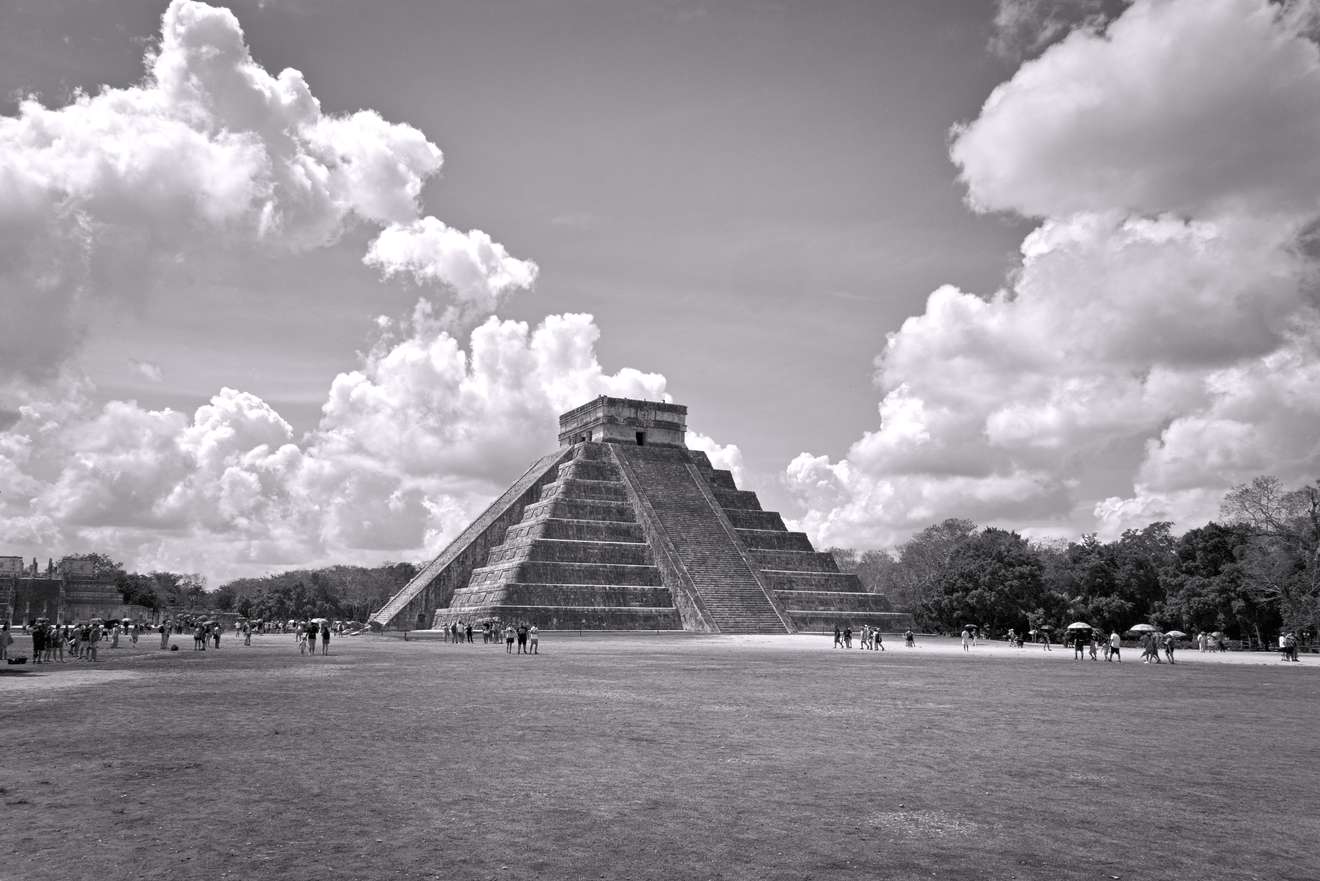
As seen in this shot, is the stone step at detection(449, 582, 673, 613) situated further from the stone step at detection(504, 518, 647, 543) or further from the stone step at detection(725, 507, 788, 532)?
the stone step at detection(725, 507, 788, 532)

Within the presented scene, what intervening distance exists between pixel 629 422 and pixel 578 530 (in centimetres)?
1203

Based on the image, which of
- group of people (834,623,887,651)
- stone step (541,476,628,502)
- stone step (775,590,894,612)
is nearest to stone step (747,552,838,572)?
stone step (775,590,894,612)

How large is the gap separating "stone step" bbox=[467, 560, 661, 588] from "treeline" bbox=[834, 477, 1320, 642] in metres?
19.5

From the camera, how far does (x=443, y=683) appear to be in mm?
17016

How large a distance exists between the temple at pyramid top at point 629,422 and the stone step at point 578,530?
8.69 m

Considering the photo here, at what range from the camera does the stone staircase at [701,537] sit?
44094 mm

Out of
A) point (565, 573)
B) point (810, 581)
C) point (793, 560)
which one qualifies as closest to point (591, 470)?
point (565, 573)

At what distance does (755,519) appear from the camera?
54.4m

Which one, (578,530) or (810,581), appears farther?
(810,581)

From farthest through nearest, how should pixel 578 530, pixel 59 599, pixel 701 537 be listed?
pixel 59 599, pixel 701 537, pixel 578 530

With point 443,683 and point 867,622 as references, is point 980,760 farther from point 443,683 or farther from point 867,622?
point 867,622

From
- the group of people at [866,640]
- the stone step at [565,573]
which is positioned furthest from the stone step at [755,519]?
the group of people at [866,640]

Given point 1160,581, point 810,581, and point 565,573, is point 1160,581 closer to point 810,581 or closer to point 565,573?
point 810,581

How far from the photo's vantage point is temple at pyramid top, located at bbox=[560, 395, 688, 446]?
5722cm
